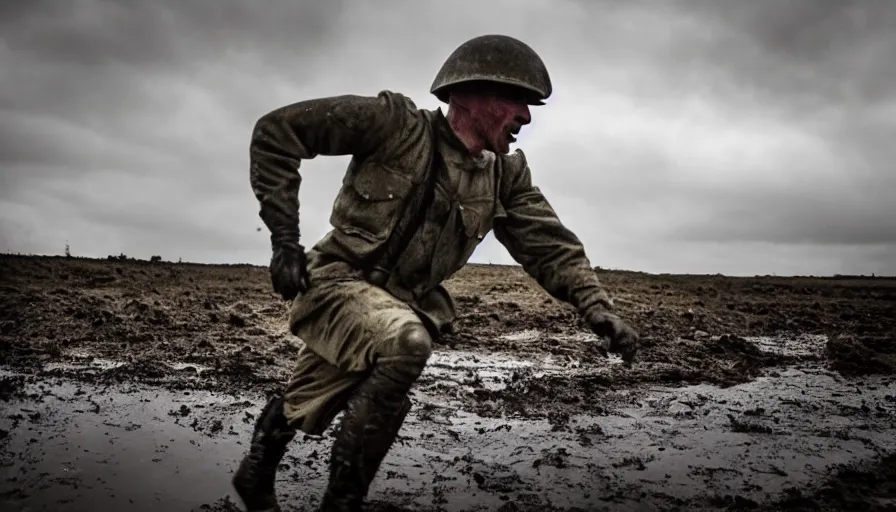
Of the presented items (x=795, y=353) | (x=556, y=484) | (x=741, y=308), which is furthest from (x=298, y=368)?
(x=741, y=308)

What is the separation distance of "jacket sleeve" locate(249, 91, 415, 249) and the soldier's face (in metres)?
0.47

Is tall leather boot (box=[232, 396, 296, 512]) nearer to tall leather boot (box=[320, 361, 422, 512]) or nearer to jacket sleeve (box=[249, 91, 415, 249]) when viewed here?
tall leather boot (box=[320, 361, 422, 512])

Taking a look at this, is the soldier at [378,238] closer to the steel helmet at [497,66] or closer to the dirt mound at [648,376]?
the steel helmet at [497,66]

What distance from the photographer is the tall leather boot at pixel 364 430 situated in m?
2.55

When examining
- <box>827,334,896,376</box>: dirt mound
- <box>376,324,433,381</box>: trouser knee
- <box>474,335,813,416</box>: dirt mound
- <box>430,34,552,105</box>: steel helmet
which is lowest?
<box>474,335,813,416</box>: dirt mound

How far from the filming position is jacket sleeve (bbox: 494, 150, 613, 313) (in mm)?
3455

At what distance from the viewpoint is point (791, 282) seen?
42.7 feet

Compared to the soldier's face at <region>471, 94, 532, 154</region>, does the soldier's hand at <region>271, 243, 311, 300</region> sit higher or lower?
lower

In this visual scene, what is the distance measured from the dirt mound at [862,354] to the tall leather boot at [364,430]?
18.0 feet

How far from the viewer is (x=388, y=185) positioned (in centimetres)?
292

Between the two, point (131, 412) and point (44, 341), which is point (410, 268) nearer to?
point (131, 412)

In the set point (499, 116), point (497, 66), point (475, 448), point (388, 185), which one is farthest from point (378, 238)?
point (475, 448)

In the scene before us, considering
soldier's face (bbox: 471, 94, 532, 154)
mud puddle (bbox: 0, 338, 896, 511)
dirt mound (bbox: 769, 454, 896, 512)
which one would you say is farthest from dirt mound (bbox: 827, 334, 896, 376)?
soldier's face (bbox: 471, 94, 532, 154)

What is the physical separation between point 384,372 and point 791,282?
12326 mm
